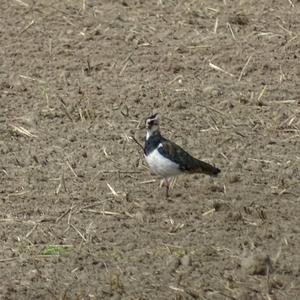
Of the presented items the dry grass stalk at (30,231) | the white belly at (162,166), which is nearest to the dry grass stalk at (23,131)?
the white belly at (162,166)

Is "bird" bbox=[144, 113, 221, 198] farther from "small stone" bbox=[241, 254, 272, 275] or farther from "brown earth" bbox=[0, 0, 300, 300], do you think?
"small stone" bbox=[241, 254, 272, 275]

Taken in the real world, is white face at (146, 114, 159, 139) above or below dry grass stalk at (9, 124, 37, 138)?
above

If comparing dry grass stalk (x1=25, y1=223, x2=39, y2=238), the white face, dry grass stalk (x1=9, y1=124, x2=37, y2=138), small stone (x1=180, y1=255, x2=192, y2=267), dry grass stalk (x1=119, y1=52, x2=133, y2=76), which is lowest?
dry grass stalk (x1=119, y1=52, x2=133, y2=76)

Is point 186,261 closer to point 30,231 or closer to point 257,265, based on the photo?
point 257,265

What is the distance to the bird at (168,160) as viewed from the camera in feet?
28.5

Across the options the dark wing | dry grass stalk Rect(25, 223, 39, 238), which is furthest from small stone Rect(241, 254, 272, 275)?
dry grass stalk Rect(25, 223, 39, 238)

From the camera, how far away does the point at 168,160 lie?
869 cm

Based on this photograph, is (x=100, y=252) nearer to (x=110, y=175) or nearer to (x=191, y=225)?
(x=191, y=225)

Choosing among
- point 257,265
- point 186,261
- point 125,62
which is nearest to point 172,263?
point 186,261

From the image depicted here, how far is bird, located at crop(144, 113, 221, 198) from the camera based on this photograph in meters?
8.70

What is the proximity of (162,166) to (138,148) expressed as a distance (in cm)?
109

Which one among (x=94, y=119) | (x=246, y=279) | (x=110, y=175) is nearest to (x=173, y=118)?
(x=94, y=119)

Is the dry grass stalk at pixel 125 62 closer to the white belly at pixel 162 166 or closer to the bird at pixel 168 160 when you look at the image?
the bird at pixel 168 160

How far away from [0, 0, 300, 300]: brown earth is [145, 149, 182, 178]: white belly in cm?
22
